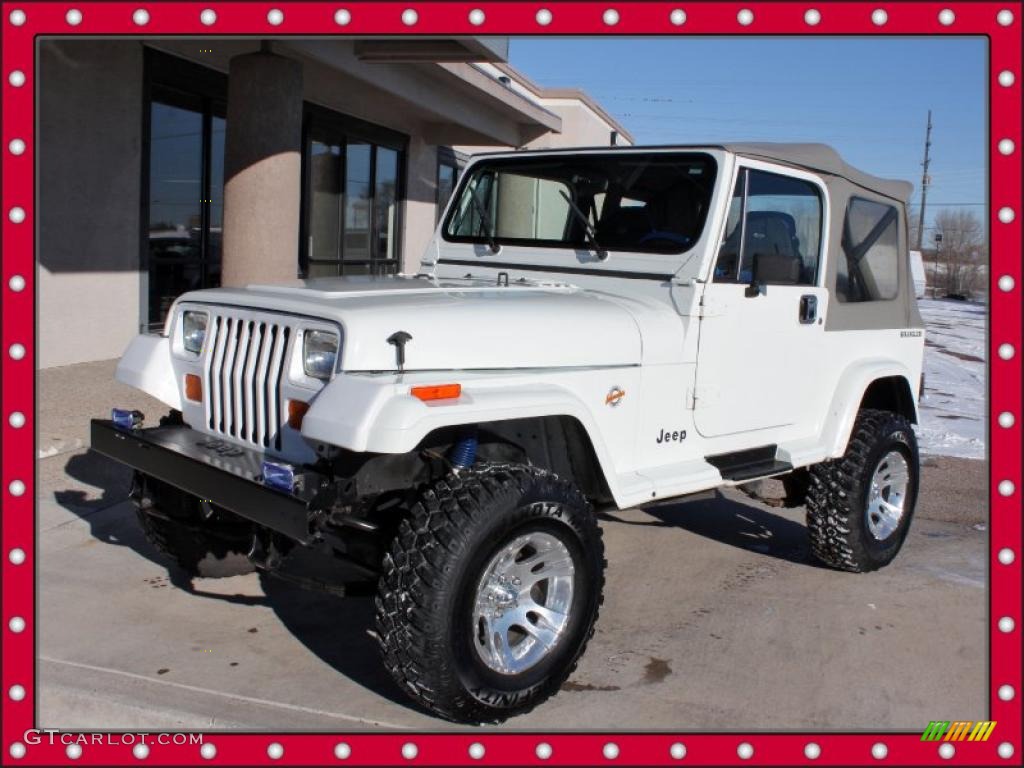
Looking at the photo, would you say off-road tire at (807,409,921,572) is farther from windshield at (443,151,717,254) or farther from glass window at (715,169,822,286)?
windshield at (443,151,717,254)

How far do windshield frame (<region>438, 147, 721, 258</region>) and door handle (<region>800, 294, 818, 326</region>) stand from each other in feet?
2.55

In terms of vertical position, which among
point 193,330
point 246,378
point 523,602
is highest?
point 193,330

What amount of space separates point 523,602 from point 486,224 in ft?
7.21

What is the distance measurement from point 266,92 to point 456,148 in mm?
9437

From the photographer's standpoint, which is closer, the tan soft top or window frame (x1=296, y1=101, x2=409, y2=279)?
the tan soft top

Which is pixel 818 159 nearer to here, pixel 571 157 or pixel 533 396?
pixel 571 157

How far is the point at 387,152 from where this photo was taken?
48.3 feet

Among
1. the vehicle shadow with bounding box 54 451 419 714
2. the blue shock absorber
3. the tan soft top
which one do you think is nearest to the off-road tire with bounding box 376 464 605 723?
the blue shock absorber

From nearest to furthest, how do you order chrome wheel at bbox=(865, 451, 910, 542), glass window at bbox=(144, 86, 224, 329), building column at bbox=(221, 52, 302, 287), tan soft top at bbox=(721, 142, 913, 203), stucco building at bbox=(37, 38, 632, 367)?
tan soft top at bbox=(721, 142, 913, 203)
chrome wheel at bbox=(865, 451, 910, 542)
stucco building at bbox=(37, 38, 632, 367)
building column at bbox=(221, 52, 302, 287)
glass window at bbox=(144, 86, 224, 329)

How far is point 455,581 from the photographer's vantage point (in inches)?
121

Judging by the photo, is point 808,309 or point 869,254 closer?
point 808,309

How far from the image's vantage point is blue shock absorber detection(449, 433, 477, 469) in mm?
3387

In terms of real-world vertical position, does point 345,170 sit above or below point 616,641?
above

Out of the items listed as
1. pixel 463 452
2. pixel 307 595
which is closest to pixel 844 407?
pixel 463 452
